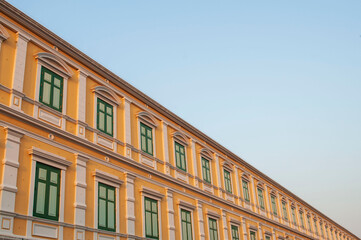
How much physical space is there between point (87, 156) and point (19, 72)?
411cm

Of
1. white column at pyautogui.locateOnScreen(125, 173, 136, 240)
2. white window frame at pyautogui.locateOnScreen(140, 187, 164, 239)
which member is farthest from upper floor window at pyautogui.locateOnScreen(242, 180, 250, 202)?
white column at pyautogui.locateOnScreen(125, 173, 136, 240)

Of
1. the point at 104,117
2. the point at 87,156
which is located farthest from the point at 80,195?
the point at 104,117

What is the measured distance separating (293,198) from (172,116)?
21.4m

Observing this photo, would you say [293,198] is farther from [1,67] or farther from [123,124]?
[1,67]

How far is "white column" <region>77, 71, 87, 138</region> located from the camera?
16.7 metres

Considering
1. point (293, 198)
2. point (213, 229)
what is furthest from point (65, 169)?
point (293, 198)

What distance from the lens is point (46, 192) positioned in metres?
14.3

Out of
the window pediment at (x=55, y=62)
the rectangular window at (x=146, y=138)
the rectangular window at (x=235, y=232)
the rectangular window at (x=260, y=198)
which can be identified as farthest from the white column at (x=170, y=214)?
the rectangular window at (x=260, y=198)

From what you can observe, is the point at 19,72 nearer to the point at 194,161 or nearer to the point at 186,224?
the point at 186,224

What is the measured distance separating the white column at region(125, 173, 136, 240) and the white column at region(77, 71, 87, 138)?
2996mm

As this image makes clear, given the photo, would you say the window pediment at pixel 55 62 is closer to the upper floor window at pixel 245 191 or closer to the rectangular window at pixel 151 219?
the rectangular window at pixel 151 219

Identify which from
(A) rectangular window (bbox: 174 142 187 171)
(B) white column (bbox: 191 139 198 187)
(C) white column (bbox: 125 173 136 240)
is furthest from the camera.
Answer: (B) white column (bbox: 191 139 198 187)

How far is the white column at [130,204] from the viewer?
17.4 meters

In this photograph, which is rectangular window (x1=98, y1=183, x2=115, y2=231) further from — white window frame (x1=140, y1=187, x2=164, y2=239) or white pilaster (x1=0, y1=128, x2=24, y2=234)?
white pilaster (x1=0, y1=128, x2=24, y2=234)
